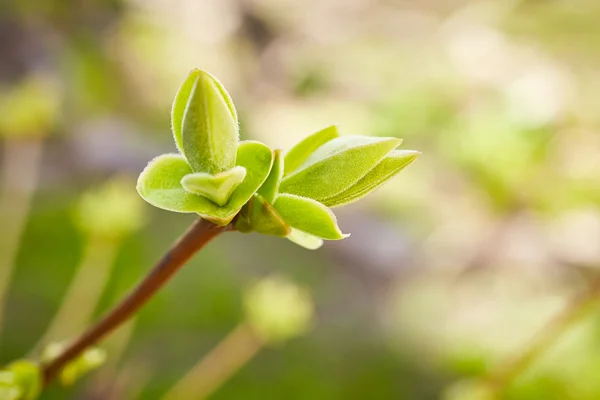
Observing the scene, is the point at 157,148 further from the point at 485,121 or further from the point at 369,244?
the point at 485,121

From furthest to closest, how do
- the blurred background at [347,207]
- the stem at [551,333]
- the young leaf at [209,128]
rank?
the blurred background at [347,207] → the stem at [551,333] → the young leaf at [209,128]

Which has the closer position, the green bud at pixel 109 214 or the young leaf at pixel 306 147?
the young leaf at pixel 306 147

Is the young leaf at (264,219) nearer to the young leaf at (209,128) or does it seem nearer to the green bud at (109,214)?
the young leaf at (209,128)

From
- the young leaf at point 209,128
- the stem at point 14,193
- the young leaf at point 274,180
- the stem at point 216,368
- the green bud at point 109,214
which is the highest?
the young leaf at point 209,128

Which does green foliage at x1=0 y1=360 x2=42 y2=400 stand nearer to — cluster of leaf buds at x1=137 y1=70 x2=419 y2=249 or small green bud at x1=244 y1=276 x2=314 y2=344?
cluster of leaf buds at x1=137 y1=70 x2=419 y2=249

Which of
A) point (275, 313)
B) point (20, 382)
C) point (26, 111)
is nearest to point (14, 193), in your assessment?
point (26, 111)

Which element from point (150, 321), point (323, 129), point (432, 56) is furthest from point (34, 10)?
point (323, 129)

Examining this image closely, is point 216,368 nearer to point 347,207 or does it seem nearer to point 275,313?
point 275,313

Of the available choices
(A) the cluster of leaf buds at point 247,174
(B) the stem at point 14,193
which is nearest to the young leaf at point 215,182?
(A) the cluster of leaf buds at point 247,174
